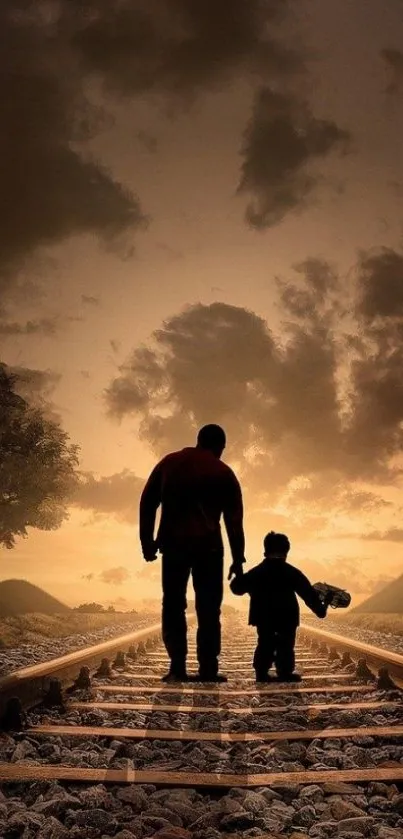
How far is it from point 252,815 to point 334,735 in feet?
Result: 4.90

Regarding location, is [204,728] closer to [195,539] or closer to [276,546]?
[195,539]

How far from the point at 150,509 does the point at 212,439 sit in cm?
78

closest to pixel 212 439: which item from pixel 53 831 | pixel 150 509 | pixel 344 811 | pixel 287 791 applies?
pixel 150 509

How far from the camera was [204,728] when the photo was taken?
4.53m

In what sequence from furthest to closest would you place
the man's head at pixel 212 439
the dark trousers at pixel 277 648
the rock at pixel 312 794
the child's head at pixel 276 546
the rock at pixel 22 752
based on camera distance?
the child's head at pixel 276 546, the dark trousers at pixel 277 648, the man's head at pixel 212 439, the rock at pixel 22 752, the rock at pixel 312 794

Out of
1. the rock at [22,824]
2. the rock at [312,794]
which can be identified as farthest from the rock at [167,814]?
the rock at [312,794]

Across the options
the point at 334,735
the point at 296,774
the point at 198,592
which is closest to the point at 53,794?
the point at 296,774

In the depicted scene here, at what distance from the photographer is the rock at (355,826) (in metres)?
2.66

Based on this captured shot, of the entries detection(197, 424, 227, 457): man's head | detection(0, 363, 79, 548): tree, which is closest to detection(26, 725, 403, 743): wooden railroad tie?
detection(197, 424, 227, 457): man's head

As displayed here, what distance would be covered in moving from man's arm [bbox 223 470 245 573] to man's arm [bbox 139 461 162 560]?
60 centimetres

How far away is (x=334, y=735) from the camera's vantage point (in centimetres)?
412

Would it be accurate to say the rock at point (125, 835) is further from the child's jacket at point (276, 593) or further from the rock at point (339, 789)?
the child's jacket at point (276, 593)

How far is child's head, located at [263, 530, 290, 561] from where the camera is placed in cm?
613

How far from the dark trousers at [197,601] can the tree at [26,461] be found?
19420 millimetres
